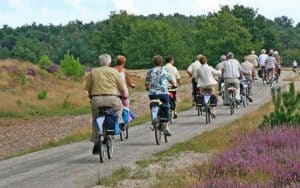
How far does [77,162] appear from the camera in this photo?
46.7 ft

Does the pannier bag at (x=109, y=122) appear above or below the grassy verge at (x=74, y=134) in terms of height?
above

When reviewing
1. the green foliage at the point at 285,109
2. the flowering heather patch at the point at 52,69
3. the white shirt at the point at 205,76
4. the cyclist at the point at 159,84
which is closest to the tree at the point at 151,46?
the flowering heather patch at the point at 52,69

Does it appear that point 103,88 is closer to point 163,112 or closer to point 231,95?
point 163,112

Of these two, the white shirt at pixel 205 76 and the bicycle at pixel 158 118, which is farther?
the white shirt at pixel 205 76

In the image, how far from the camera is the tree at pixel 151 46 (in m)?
115

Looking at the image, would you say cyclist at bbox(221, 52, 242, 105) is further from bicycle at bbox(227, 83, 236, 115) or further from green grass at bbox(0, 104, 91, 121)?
green grass at bbox(0, 104, 91, 121)

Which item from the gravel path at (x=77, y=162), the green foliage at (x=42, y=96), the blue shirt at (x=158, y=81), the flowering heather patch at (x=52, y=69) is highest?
the flowering heather patch at (x=52, y=69)

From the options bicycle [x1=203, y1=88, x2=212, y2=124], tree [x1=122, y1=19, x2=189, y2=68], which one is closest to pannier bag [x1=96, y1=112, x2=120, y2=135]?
bicycle [x1=203, y1=88, x2=212, y2=124]

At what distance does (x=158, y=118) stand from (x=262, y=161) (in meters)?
6.27

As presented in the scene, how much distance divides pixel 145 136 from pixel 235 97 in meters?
6.95

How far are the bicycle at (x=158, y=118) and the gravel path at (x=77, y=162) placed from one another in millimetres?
295

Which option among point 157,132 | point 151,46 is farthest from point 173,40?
point 157,132

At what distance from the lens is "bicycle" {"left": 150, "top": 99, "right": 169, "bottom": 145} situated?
54.2 feet

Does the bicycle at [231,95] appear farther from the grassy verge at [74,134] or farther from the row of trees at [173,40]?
the row of trees at [173,40]
